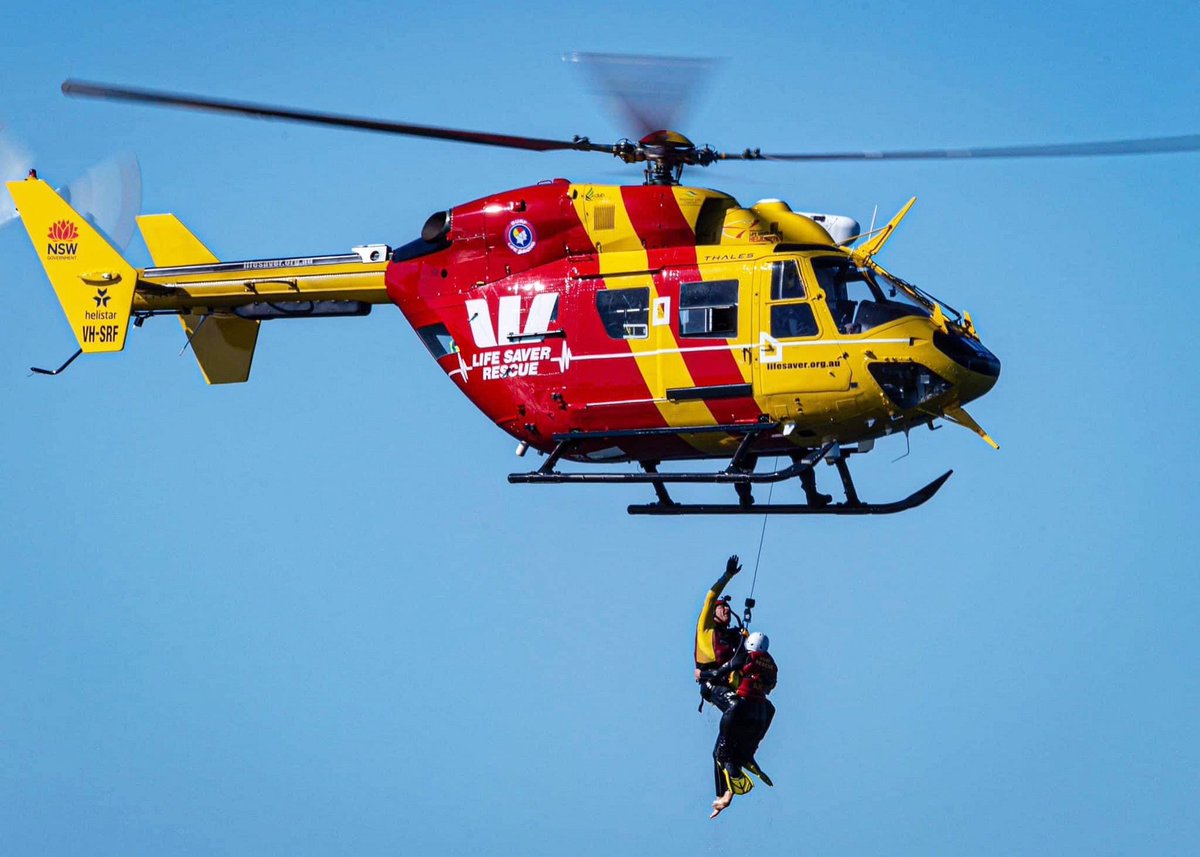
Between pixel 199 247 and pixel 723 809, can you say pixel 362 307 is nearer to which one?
pixel 199 247

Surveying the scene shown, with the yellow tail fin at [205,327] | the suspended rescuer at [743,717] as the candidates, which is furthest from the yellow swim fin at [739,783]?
the yellow tail fin at [205,327]

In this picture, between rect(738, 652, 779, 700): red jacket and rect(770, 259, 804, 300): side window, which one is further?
rect(738, 652, 779, 700): red jacket

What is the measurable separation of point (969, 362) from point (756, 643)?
10.4 feet

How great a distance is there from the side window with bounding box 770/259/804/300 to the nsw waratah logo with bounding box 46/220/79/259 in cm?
690

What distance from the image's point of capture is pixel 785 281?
1566 centimetres

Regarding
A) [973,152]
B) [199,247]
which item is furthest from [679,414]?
[199,247]

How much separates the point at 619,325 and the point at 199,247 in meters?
4.80

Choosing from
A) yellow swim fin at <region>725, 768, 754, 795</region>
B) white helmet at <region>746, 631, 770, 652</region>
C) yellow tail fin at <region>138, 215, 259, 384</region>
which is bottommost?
yellow swim fin at <region>725, 768, 754, 795</region>

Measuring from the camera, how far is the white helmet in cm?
1709

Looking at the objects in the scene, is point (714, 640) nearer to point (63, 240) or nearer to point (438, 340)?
point (438, 340)

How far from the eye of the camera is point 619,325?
1612 centimetres

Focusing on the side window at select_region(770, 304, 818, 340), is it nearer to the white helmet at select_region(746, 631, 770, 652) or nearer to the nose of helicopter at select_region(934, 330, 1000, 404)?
the nose of helicopter at select_region(934, 330, 1000, 404)

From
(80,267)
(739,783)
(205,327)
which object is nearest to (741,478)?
(739,783)

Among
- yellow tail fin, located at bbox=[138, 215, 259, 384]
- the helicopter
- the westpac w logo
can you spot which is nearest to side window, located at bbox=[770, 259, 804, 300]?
the helicopter
